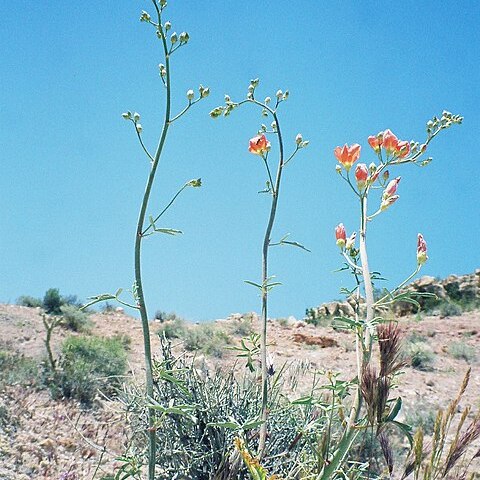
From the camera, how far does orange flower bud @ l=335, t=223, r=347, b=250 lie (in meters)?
2.65

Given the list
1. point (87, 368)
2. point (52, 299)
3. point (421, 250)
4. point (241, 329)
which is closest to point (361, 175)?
point (421, 250)

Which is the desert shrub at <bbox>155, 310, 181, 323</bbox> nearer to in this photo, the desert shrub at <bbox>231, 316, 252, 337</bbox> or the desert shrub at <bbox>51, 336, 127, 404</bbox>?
the desert shrub at <bbox>231, 316, 252, 337</bbox>

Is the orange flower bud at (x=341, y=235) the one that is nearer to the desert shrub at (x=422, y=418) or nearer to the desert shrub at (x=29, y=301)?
the desert shrub at (x=422, y=418)

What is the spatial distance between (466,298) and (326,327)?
8487mm

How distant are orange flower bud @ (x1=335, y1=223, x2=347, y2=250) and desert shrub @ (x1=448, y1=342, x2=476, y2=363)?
36.2 feet

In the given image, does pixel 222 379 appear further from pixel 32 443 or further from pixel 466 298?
pixel 466 298

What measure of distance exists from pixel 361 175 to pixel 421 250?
399 mm

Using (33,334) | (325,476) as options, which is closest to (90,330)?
(33,334)

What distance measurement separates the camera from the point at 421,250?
2574 mm

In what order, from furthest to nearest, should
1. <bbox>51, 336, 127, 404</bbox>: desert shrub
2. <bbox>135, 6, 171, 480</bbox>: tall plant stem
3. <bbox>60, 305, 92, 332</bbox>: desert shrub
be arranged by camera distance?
<bbox>60, 305, 92, 332</bbox>: desert shrub → <bbox>51, 336, 127, 404</bbox>: desert shrub → <bbox>135, 6, 171, 480</bbox>: tall plant stem

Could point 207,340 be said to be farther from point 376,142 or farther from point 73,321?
point 376,142

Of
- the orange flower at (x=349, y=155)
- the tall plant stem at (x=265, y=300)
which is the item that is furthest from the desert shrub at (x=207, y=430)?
the orange flower at (x=349, y=155)

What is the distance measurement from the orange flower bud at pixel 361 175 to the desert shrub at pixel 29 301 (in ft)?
46.0

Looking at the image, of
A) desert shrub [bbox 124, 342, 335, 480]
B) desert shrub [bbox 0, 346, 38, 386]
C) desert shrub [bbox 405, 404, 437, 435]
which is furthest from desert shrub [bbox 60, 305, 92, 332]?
desert shrub [bbox 124, 342, 335, 480]
